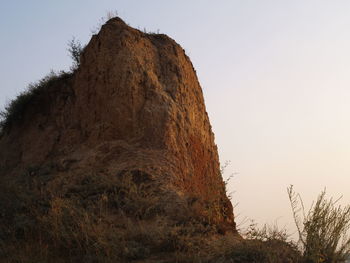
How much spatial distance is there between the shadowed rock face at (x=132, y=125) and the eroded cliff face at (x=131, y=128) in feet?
0.06

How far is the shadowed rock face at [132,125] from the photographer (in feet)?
27.7

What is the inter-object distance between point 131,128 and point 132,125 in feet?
0.18

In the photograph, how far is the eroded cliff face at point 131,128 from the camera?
27.3 ft

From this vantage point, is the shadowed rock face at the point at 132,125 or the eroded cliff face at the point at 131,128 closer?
the eroded cliff face at the point at 131,128

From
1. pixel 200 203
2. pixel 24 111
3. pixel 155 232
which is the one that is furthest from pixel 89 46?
pixel 155 232

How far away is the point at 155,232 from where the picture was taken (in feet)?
21.8

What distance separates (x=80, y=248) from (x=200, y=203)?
1.97 meters

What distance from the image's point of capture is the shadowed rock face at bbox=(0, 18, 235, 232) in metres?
8.45

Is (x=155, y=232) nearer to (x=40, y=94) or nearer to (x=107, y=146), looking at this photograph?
(x=107, y=146)

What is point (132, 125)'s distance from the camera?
9.14 metres

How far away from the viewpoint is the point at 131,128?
914 centimetres

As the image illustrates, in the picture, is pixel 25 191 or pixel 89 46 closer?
pixel 25 191

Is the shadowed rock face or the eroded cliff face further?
the shadowed rock face

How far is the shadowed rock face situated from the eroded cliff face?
0.02 meters
